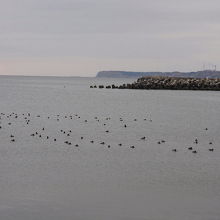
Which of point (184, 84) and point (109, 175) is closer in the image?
point (109, 175)

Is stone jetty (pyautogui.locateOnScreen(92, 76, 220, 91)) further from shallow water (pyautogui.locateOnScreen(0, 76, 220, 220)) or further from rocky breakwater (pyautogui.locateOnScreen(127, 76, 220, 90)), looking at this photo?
shallow water (pyautogui.locateOnScreen(0, 76, 220, 220))

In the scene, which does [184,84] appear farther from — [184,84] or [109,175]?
[109,175]

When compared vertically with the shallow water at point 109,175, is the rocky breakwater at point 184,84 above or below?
above

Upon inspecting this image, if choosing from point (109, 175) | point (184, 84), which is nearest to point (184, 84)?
point (184, 84)

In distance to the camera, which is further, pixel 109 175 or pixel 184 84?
pixel 184 84

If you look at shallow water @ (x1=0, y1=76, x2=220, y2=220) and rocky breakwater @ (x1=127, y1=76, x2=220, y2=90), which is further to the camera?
rocky breakwater @ (x1=127, y1=76, x2=220, y2=90)

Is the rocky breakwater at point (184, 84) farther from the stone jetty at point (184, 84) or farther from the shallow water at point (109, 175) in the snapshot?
the shallow water at point (109, 175)

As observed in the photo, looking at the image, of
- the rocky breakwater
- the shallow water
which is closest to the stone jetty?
the rocky breakwater

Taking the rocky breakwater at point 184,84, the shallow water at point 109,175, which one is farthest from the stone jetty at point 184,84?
the shallow water at point 109,175

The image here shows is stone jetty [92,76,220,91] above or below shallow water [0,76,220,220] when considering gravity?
above

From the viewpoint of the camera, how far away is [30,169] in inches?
944

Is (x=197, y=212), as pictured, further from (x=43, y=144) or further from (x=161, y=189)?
(x=43, y=144)

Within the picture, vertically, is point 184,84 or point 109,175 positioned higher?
point 184,84

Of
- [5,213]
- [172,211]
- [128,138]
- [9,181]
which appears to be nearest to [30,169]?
[9,181]
